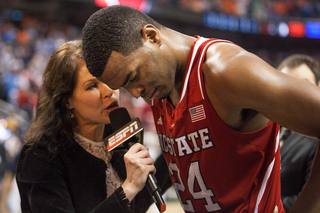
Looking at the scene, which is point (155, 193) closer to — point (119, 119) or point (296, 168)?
point (119, 119)

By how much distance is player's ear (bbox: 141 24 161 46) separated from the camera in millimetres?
1175

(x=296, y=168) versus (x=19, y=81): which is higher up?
(x=296, y=168)

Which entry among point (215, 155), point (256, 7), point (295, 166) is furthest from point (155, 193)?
point (256, 7)

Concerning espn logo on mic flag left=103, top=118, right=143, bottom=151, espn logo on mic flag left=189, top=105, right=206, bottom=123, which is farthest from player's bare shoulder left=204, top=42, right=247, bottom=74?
espn logo on mic flag left=103, top=118, right=143, bottom=151

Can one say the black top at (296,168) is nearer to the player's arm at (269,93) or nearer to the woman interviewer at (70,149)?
the woman interviewer at (70,149)

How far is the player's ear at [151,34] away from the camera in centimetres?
117

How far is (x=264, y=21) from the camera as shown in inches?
564

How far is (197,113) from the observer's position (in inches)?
44.3

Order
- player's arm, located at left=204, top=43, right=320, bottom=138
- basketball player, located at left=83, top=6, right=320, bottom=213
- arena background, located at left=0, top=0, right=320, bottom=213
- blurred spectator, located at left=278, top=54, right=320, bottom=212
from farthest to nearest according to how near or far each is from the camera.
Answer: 1. arena background, located at left=0, top=0, right=320, bottom=213
2. blurred spectator, located at left=278, top=54, right=320, bottom=212
3. basketball player, located at left=83, top=6, right=320, bottom=213
4. player's arm, located at left=204, top=43, right=320, bottom=138

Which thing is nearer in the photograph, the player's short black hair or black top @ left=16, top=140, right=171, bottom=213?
the player's short black hair

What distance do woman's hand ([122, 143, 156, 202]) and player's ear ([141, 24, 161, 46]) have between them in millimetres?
440

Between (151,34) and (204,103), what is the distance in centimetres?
37

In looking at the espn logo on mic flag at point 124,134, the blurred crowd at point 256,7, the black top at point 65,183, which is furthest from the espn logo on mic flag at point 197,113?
the blurred crowd at point 256,7

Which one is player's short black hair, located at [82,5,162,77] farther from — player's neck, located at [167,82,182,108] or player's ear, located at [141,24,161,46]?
player's neck, located at [167,82,182,108]
